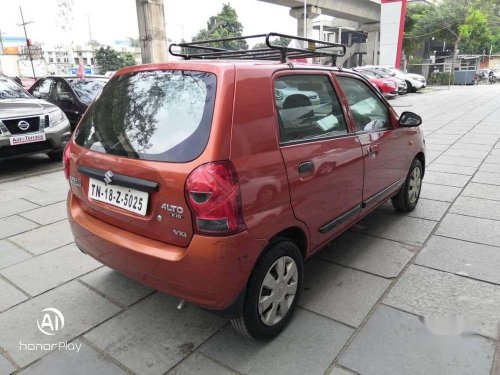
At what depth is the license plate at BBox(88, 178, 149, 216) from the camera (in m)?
2.28

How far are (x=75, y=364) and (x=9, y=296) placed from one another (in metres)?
1.04

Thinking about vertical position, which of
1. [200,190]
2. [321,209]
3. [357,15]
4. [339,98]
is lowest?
[321,209]

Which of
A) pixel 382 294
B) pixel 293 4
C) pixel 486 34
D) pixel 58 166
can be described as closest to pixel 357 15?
pixel 293 4

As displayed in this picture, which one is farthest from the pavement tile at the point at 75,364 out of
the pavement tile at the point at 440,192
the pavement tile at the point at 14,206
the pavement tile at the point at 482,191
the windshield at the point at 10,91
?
the windshield at the point at 10,91

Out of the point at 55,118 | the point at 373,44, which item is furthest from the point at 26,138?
the point at 373,44

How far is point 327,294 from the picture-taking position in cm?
299

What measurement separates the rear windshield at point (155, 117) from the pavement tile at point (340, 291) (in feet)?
4.80

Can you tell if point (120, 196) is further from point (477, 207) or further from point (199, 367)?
point (477, 207)

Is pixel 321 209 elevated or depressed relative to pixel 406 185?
elevated

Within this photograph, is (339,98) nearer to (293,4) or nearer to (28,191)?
Answer: (28,191)

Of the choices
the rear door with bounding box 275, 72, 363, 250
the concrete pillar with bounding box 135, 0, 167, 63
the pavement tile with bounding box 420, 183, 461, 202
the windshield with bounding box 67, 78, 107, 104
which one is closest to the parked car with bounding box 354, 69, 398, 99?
the concrete pillar with bounding box 135, 0, 167, 63

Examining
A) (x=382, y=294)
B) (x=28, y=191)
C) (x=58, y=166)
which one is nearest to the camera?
(x=382, y=294)

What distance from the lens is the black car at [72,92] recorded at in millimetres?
8570

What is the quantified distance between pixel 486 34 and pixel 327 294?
41.4 m
